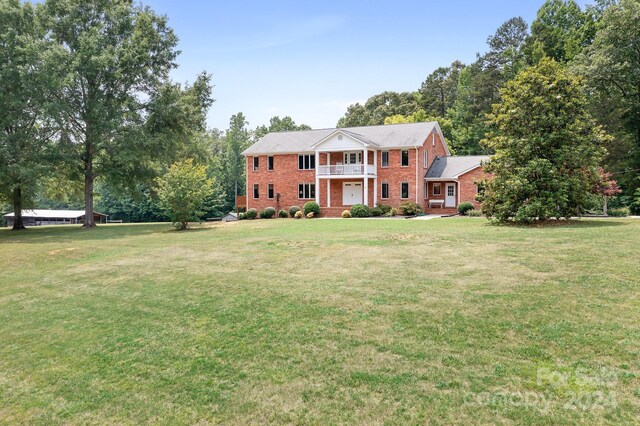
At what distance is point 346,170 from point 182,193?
1463 centimetres

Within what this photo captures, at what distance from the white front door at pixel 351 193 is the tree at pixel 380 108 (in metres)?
31.0

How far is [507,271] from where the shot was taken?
900cm

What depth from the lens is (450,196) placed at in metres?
34.4

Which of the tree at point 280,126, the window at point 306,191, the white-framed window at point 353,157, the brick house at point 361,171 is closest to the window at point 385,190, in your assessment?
the brick house at point 361,171

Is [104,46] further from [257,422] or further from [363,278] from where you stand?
[257,422]

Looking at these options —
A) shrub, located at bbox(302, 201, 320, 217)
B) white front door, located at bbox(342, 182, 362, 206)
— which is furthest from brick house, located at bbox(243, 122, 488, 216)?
shrub, located at bbox(302, 201, 320, 217)

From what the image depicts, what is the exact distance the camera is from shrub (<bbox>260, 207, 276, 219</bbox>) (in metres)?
33.8

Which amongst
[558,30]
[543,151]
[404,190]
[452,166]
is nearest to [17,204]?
[404,190]

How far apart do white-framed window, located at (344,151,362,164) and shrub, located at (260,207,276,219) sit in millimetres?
7341

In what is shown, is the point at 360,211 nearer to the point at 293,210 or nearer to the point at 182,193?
the point at 293,210

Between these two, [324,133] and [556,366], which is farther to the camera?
[324,133]

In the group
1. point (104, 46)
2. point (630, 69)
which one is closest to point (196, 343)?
point (104, 46)

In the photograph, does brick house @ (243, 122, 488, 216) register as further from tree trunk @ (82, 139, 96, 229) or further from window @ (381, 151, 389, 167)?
tree trunk @ (82, 139, 96, 229)

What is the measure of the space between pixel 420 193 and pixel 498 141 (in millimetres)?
13661
